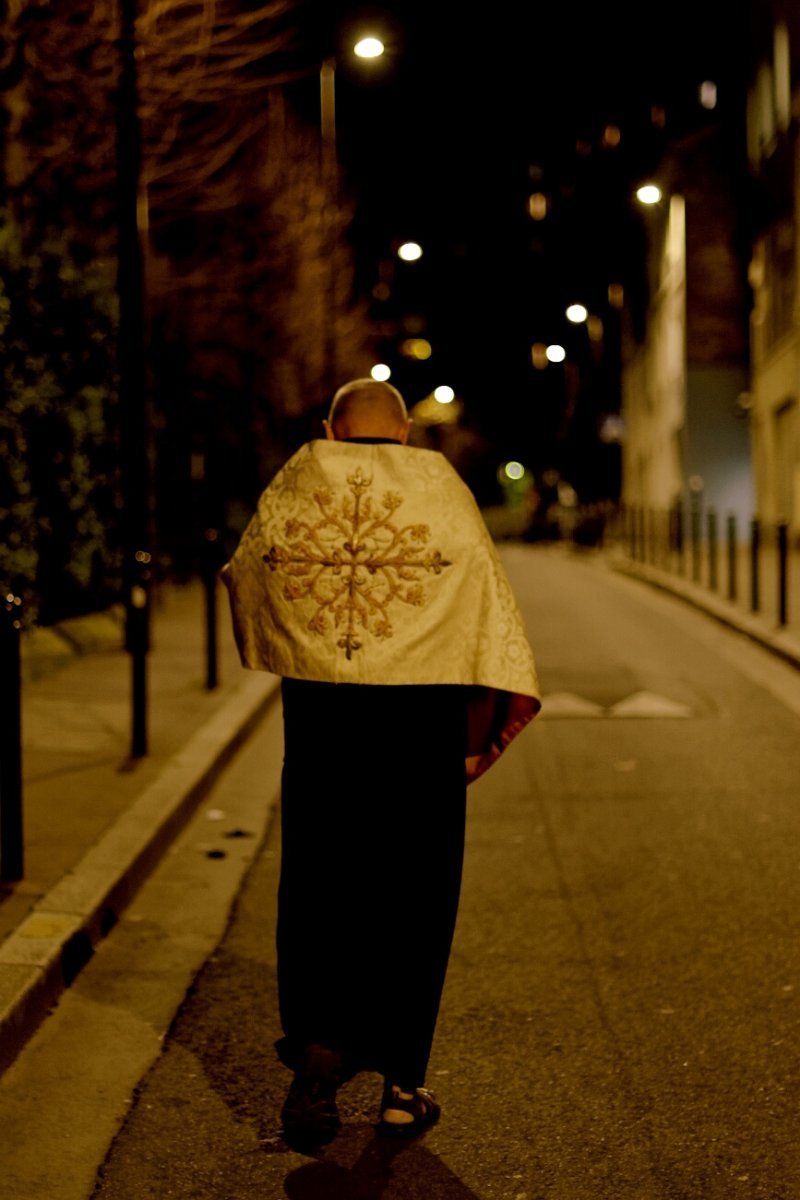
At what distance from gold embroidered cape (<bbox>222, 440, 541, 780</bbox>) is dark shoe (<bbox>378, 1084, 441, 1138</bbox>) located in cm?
103

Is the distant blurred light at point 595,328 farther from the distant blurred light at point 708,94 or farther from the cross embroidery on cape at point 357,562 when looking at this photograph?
the cross embroidery on cape at point 357,562

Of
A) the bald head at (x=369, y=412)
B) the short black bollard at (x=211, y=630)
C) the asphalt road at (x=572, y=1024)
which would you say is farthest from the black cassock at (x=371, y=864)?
the short black bollard at (x=211, y=630)

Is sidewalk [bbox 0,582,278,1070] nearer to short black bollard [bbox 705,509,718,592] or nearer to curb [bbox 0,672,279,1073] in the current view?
curb [bbox 0,672,279,1073]

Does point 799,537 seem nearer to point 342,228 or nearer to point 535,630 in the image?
point 342,228

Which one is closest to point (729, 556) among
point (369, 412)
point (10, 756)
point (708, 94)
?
point (10, 756)

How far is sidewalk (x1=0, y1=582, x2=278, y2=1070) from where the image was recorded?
16.9 feet

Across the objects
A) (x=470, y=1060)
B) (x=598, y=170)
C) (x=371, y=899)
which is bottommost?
(x=470, y=1060)

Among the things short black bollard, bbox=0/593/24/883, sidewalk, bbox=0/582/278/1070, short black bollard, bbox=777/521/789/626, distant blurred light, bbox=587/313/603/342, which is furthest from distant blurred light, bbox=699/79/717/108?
short black bollard, bbox=0/593/24/883

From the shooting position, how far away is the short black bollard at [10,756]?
5.92 m

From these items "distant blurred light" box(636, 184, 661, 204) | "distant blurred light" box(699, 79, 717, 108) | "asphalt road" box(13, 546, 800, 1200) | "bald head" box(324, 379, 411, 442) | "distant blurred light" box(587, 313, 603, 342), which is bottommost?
"asphalt road" box(13, 546, 800, 1200)

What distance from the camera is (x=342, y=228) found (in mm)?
33625

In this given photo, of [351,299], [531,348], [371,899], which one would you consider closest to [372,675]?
[371,899]

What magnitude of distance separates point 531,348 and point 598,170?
106ft

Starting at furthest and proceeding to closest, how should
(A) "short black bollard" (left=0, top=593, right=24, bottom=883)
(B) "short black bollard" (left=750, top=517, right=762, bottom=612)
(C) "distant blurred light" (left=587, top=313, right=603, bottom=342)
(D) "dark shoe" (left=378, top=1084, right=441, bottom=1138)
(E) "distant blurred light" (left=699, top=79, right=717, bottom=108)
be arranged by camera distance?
(C) "distant blurred light" (left=587, top=313, right=603, bottom=342) < (E) "distant blurred light" (left=699, top=79, right=717, bottom=108) < (B) "short black bollard" (left=750, top=517, right=762, bottom=612) < (A) "short black bollard" (left=0, top=593, right=24, bottom=883) < (D) "dark shoe" (left=378, top=1084, right=441, bottom=1138)
